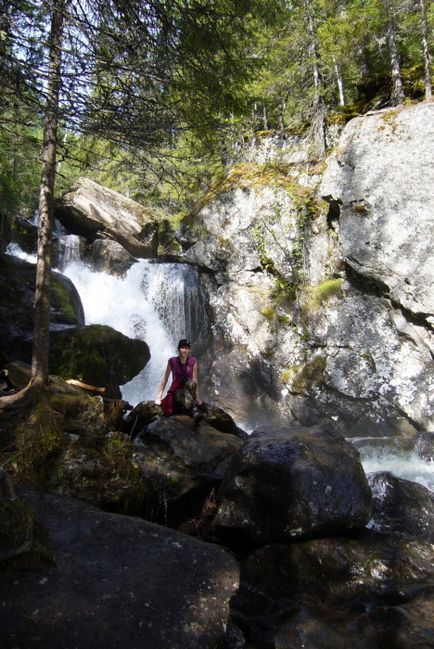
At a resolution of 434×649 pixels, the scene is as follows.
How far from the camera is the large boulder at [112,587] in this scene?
2.78 metres

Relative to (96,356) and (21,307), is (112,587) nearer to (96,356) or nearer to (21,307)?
(96,356)

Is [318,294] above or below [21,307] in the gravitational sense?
below

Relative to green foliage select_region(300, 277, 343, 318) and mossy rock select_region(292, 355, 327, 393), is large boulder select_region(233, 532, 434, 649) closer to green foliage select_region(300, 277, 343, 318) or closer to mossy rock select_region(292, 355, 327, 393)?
mossy rock select_region(292, 355, 327, 393)

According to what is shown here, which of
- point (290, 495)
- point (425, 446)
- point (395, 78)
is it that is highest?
point (395, 78)

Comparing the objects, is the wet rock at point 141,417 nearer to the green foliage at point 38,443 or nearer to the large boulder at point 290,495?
the green foliage at point 38,443

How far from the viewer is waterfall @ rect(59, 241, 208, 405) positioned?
1777 cm

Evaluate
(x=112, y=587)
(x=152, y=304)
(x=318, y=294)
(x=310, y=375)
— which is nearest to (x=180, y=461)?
(x=112, y=587)

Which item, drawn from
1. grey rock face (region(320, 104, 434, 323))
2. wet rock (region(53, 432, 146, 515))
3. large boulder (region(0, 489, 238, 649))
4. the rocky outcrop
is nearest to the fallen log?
wet rock (region(53, 432, 146, 515))

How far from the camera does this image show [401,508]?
6816mm

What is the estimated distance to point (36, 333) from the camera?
6703 mm

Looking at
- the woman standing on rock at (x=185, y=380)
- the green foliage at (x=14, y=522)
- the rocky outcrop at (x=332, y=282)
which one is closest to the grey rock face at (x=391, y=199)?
the rocky outcrop at (x=332, y=282)

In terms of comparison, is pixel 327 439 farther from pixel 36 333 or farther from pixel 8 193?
pixel 8 193

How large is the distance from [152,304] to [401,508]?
45.6ft

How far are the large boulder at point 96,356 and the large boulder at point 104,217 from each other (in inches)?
448
